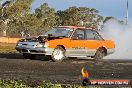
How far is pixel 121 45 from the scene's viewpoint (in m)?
27.5

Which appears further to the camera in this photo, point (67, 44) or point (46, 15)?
point (46, 15)

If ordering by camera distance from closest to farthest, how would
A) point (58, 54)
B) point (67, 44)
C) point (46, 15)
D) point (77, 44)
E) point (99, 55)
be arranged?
point (58, 54), point (67, 44), point (77, 44), point (99, 55), point (46, 15)

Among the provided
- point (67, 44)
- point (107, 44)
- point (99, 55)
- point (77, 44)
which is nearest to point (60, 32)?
point (67, 44)

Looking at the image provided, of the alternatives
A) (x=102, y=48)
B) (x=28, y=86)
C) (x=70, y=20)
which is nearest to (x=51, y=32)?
(x=102, y=48)

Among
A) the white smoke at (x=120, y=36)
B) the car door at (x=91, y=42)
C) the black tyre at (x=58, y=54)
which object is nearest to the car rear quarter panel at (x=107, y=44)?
the car door at (x=91, y=42)

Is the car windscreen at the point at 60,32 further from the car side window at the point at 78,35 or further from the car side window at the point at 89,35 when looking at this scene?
the car side window at the point at 89,35

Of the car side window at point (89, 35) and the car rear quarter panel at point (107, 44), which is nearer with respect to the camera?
the car side window at point (89, 35)

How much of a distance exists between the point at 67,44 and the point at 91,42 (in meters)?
1.53

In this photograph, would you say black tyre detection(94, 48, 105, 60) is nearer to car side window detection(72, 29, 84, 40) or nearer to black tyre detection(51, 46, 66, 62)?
car side window detection(72, 29, 84, 40)

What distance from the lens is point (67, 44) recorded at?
758 inches

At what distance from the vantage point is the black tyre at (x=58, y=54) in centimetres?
1869

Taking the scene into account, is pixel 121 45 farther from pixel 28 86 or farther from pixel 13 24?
pixel 13 24

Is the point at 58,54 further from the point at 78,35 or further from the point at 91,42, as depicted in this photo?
the point at 91,42

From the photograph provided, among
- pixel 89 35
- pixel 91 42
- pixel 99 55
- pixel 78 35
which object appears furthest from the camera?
pixel 99 55
